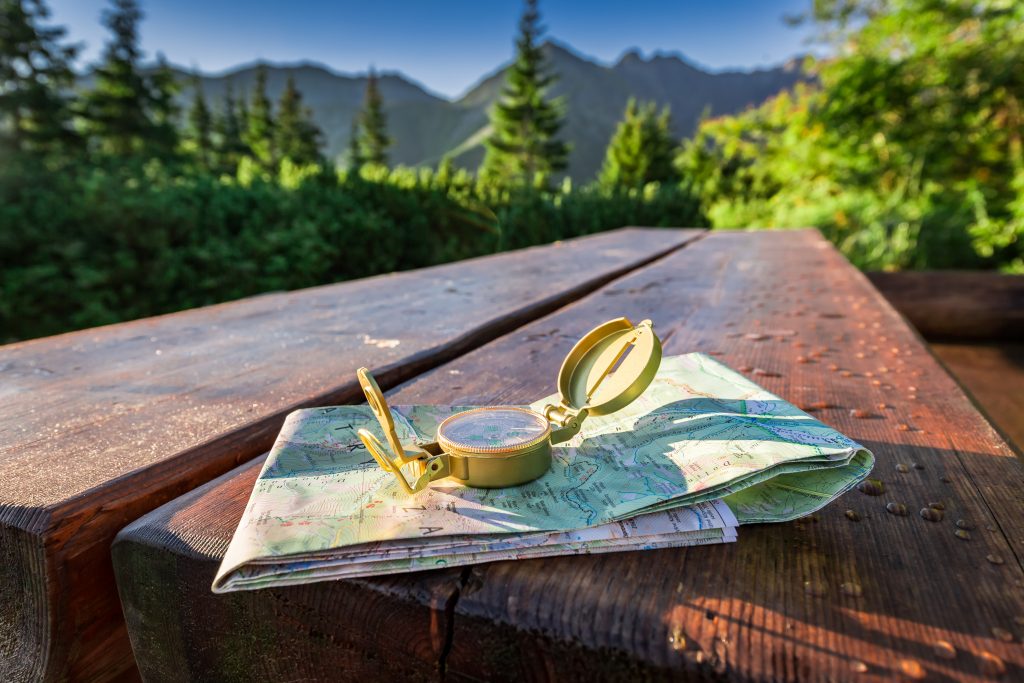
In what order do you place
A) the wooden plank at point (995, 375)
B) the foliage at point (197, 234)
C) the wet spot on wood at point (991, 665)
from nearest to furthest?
the wet spot on wood at point (991, 665) < the wooden plank at point (995, 375) < the foliage at point (197, 234)

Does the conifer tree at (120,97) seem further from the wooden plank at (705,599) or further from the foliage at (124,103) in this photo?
the wooden plank at (705,599)

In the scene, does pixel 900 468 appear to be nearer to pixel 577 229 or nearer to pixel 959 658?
pixel 959 658

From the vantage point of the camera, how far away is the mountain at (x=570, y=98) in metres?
95.5

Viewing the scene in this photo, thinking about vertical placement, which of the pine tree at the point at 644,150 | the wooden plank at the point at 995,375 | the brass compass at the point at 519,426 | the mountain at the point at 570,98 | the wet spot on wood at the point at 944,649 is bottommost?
the wooden plank at the point at 995,375

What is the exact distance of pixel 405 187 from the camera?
7.41 m

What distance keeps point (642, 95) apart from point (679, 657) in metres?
116

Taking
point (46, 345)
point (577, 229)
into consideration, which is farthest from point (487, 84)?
point (46, 345)

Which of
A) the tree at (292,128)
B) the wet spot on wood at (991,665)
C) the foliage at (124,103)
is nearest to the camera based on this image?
the wet spot on wood at (991,665)

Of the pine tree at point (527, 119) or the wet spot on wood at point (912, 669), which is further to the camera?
the pine tree at point (527, 119)

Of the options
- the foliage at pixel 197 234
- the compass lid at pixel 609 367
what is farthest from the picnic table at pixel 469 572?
the foliage at pixel 197 234

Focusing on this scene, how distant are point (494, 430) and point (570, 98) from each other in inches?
4001

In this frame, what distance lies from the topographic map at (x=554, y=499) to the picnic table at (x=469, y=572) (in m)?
0.02

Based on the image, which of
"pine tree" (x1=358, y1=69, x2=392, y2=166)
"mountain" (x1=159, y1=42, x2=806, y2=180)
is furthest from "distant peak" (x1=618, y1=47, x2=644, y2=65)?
"pine tree" (x1=358, y1=69, x2=392, y2=166)

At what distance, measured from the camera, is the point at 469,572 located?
395 mm
